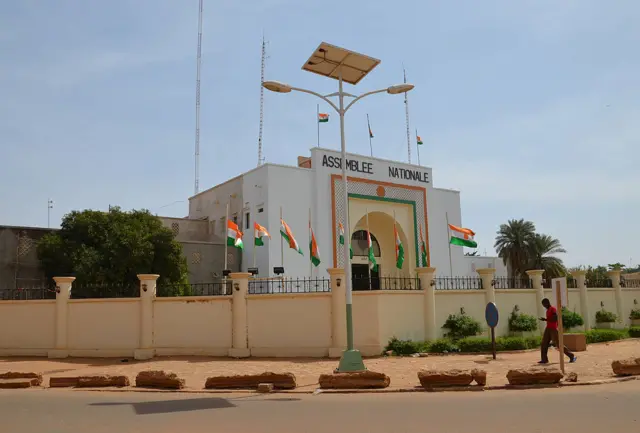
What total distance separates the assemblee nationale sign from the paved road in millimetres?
22392

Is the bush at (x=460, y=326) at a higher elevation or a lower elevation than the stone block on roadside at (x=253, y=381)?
higher


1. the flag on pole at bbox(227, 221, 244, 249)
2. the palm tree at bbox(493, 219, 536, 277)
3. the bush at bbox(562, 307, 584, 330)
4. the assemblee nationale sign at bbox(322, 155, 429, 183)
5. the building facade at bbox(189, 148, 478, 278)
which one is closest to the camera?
the bush at bbox(562, 307, 584, 330)

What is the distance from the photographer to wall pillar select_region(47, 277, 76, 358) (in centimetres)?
1838

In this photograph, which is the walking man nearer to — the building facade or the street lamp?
the street lamp

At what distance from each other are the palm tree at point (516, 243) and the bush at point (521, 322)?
77.7ft

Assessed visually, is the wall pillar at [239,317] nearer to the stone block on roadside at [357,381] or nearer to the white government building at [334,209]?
the stone block on roadside at [357,381]

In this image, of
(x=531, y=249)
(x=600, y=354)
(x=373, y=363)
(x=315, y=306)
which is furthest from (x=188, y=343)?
(x=531, y=249)

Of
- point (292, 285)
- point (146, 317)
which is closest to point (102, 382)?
point (146, 317)

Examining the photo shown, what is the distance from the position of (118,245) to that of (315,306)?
13.3 m

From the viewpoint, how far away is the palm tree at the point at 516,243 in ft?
143

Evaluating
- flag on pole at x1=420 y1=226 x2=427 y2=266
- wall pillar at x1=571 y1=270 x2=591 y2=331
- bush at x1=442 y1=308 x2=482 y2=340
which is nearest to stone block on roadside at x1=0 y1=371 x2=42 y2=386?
bush at x1=442 y1=308 x2=482 y2=340

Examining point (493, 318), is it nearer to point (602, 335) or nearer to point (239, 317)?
point (239, 317)

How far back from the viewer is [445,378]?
414 inches

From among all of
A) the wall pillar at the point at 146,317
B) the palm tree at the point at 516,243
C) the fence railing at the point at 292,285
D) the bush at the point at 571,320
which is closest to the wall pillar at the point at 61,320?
the wall pillar at the point at 146,317
